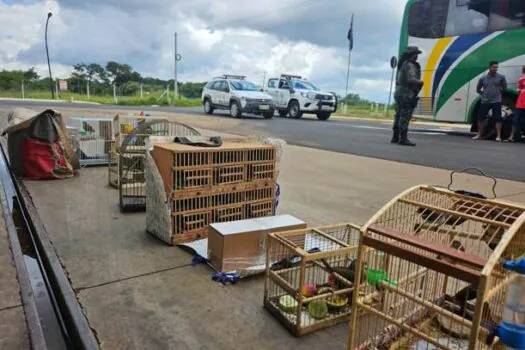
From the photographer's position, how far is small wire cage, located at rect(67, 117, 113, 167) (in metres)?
6.22

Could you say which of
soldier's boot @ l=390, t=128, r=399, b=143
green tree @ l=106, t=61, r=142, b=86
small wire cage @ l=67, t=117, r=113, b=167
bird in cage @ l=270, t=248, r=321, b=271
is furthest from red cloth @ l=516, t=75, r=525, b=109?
green tree @ l=106, t=61, r=142, b=86

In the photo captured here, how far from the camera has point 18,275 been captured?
2.55 m

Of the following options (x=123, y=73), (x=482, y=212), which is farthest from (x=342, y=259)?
(x=123, y=73)

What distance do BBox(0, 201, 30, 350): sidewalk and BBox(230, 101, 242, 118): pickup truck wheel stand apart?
14.2 m

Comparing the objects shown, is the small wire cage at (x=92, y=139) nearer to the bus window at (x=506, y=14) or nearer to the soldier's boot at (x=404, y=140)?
the soldier's boot at (x=404, y=140)

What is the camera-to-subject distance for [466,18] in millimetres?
10641

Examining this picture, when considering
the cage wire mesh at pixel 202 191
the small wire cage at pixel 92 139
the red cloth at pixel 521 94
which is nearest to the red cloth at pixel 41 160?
the small wire cage at pixel 92 139

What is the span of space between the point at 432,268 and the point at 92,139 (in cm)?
613

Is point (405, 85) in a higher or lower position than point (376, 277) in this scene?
higher

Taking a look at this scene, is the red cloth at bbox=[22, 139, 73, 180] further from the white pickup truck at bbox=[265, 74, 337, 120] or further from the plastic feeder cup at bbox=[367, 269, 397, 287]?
the white pickup truck at bbox=[265, 74, 337, 120]

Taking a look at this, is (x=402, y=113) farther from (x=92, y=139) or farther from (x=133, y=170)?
(x=133, y=170)

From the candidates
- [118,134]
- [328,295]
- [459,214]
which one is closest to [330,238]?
[328,295]

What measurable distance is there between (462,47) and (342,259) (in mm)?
10413

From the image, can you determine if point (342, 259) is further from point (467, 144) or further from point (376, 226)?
point (467, 144)
